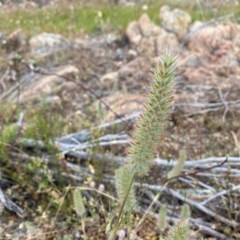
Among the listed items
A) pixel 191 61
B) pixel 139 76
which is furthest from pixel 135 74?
pixel 191 61

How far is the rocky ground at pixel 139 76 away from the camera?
14.3 ft

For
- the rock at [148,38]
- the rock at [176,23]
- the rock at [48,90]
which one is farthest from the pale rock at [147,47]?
the rock at [48,90]

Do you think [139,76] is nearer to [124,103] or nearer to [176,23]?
[124,103]

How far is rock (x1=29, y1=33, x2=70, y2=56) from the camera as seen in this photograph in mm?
6836

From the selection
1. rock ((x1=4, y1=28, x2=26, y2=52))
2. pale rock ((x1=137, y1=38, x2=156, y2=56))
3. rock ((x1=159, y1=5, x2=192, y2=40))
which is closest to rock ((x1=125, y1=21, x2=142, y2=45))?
pale rock ((x1=137, y1=38, x2=156, y2=56))

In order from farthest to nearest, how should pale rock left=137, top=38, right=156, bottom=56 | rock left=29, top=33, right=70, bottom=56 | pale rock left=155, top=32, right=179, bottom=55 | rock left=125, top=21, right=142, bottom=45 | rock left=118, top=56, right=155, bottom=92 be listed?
1. rock left=125, top=21, right=142, bottom=45
2. rock left=29, top=33, right=70, bottom=56
3. pale rock left=155, top=32, right=179, bottom=55
4. pale rock left=137, top=38, right=156, bottom=56
5. rock left=118, top=56, right=155, bottom=92

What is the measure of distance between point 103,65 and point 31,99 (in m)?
1.40

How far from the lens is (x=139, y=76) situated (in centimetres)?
559

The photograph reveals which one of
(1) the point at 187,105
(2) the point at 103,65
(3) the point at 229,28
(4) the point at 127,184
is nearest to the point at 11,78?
(2) the point at 103,65

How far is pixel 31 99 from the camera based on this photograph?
505 centimetres

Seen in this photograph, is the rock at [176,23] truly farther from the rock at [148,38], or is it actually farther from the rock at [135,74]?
the rock at [135,74]

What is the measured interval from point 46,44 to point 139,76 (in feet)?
6.11

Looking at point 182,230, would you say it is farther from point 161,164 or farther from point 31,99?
point 31,99

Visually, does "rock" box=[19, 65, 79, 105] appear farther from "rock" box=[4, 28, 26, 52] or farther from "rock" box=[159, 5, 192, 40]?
"rock" box=[159, 5, 192, 40]
